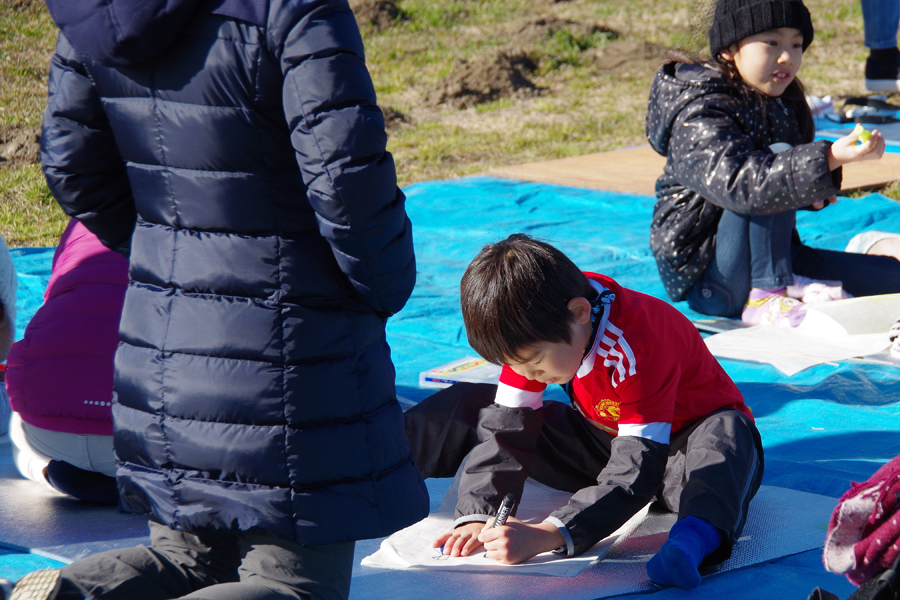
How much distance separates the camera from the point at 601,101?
25.3 ft

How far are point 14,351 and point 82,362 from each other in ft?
0.67

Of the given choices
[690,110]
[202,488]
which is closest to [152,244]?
[202,488]

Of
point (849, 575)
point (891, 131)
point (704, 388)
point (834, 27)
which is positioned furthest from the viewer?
point (834, 27)

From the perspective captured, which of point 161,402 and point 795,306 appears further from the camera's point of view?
point 795,306

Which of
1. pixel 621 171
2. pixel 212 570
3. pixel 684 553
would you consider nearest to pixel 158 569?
pixel 212 570

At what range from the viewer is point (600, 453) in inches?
78.4

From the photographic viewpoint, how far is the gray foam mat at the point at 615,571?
1.63m

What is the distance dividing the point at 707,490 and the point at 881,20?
5.25 m

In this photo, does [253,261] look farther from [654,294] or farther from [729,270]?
[654,294]

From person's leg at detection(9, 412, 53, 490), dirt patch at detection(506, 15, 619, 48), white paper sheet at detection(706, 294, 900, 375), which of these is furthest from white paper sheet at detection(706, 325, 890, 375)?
dirt patch at detection(506, 15, 619, 48)

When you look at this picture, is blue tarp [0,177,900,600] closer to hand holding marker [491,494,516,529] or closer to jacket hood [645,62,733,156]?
hand holding marker [491,494,516,529]

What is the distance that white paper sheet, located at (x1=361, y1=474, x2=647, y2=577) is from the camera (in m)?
1.69

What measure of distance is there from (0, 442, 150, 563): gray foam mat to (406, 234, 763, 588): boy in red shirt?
2.14 feet

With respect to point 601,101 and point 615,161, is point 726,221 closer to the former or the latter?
point 615,161
